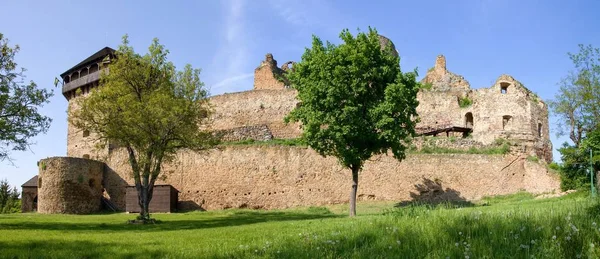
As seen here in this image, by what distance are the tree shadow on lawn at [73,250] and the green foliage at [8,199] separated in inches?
1425

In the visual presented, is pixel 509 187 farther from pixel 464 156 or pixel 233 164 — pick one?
pixel 233 164

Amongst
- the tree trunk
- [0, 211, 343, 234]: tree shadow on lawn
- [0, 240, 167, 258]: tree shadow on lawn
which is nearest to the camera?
[0, 240, 167, 258]: tree shadow on lawn

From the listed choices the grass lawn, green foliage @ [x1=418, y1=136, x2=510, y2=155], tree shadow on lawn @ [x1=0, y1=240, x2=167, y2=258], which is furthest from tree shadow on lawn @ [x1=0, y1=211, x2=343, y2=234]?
green foliage @ [x1=418, y1=136, x2=510, y2=155]

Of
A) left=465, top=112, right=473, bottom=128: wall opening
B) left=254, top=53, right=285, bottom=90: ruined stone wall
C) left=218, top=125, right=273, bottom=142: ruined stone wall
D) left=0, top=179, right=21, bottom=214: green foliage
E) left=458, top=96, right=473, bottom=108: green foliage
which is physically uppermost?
left=254, top=53, right=285, bottom=90: ruined stone wall

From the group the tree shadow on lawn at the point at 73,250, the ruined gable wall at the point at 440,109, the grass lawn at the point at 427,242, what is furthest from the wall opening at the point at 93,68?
the grass lawn at the point at 427,242

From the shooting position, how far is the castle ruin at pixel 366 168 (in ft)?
93.8

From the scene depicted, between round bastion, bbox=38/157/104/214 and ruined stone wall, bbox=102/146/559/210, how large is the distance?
5501 mm

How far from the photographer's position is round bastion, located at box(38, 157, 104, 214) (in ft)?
104

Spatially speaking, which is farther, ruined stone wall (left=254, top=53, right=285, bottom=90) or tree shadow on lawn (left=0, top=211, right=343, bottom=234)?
ruined stone wall (left=254, top=53, right=285, bottom=90)

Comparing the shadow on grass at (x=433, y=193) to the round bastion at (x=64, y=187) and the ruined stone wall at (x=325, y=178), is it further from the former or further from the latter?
the round bastion at (x=64, y=187)

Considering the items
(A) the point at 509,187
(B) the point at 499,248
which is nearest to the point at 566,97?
(A) the point at 509,187

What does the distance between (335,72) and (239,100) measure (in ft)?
65.3

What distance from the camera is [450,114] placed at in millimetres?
36219

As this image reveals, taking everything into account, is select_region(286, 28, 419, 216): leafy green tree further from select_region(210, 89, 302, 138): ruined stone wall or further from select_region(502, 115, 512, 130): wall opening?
select_region(210, 89, 302, 138): ruined stone wall
